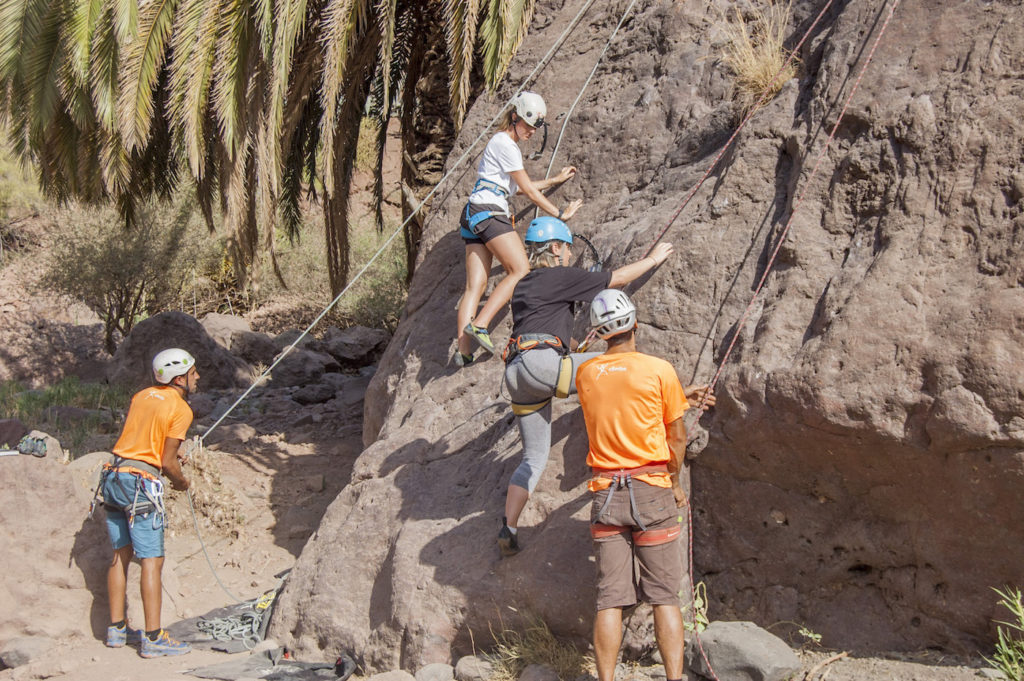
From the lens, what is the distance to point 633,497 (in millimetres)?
4609

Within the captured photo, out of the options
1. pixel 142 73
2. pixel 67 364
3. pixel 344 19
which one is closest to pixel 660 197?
pixel 344 19

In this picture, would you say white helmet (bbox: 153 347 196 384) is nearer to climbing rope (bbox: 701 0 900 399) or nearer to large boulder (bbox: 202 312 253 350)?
climbing rope (bbox: 701 0 900 399)

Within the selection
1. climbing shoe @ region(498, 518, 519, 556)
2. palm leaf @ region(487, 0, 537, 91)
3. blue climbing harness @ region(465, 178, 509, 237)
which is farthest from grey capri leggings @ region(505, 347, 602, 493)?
palm leaf @ region(487, 0, 537, 91)

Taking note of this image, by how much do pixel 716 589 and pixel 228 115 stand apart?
21.1ft

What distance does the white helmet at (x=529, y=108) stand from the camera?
271 inches

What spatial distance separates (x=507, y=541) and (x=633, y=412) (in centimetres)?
129

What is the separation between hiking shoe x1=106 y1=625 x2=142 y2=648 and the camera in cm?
681

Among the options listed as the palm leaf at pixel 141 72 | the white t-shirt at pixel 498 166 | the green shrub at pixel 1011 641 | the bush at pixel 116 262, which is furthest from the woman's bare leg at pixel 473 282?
the bush at pixel 116 262

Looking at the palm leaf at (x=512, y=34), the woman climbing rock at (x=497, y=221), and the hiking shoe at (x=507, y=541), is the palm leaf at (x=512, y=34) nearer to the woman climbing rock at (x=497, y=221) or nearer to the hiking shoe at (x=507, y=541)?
the woman climbing rock at (x=497, y=221)

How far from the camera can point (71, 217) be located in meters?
19.2

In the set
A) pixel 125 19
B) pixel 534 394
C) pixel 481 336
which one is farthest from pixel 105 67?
pixel 534 394

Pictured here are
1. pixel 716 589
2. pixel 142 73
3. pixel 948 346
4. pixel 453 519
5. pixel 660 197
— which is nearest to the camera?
pixel 948 346

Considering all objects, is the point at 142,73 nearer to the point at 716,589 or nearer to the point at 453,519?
the point at 453,519

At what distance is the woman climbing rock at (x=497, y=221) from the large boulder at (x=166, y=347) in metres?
7.99
